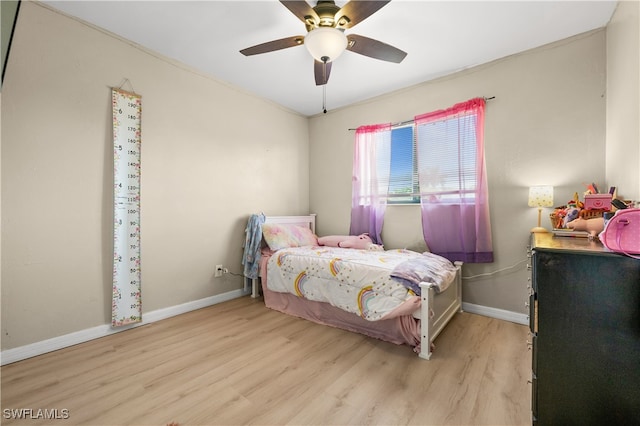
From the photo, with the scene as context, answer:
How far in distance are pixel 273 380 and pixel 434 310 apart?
1326mm

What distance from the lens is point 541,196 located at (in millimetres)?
2264

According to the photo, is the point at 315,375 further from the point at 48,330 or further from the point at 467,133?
the point at 467,133

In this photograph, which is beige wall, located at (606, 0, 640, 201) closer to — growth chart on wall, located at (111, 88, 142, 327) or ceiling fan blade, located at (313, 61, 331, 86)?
ceiling fan blade, located at (313, 61, 331, 86)

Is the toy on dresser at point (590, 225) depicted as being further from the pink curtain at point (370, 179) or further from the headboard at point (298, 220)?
the headboard at point (298, 220)

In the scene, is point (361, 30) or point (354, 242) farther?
point (354, 242)

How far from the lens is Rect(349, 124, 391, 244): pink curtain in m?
3.42

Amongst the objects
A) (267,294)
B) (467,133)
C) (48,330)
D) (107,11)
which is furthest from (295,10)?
(48,330)

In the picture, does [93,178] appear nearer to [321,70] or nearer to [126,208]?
[126,208]

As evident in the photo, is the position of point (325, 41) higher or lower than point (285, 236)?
higher

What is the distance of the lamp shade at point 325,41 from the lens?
176 cm

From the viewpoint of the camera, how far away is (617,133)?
6.16 ft

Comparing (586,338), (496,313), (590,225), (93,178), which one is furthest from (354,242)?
(93,178)

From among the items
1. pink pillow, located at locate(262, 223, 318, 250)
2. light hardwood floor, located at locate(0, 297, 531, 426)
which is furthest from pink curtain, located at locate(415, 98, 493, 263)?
pink pillow, located at locate(262, 223, 318, 250)

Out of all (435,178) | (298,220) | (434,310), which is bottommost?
(434,310)
